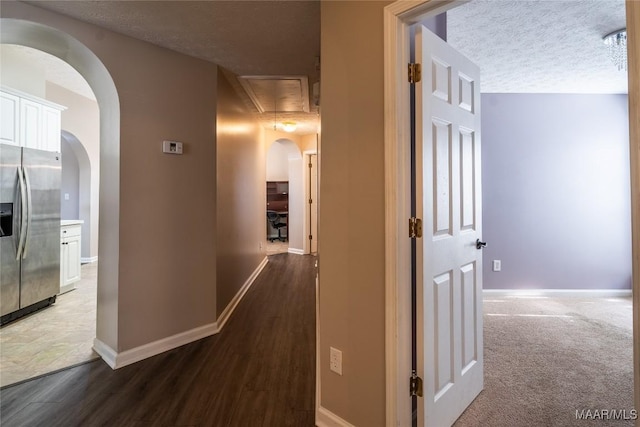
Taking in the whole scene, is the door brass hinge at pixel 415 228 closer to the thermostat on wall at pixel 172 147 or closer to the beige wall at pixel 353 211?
the beige wall at pixel 353 211

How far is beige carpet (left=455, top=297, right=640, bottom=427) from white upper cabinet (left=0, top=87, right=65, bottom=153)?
14.8 ft

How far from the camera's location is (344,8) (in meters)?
1.51

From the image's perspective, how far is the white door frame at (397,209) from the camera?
1316mm

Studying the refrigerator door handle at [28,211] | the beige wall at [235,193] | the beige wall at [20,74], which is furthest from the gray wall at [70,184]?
the beige wall at [235,193]

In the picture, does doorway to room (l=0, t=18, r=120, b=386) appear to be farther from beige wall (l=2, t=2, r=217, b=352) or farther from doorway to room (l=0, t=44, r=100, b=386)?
doorway to room (l=0, t=44, r=100, b=386)

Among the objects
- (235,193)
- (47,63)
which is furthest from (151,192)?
(47,63)

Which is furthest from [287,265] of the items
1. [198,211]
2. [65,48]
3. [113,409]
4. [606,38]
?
[606,38]

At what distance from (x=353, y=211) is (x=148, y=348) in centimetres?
208

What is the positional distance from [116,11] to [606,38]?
384 cm

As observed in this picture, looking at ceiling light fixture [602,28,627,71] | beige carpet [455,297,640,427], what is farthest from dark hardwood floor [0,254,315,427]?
ceiling light fixture [602,28,627,71]

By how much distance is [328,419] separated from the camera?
1562 mm

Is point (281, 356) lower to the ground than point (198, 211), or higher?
lower

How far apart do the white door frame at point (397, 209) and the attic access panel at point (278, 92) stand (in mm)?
1985

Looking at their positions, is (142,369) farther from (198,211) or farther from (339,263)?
(339,263)
